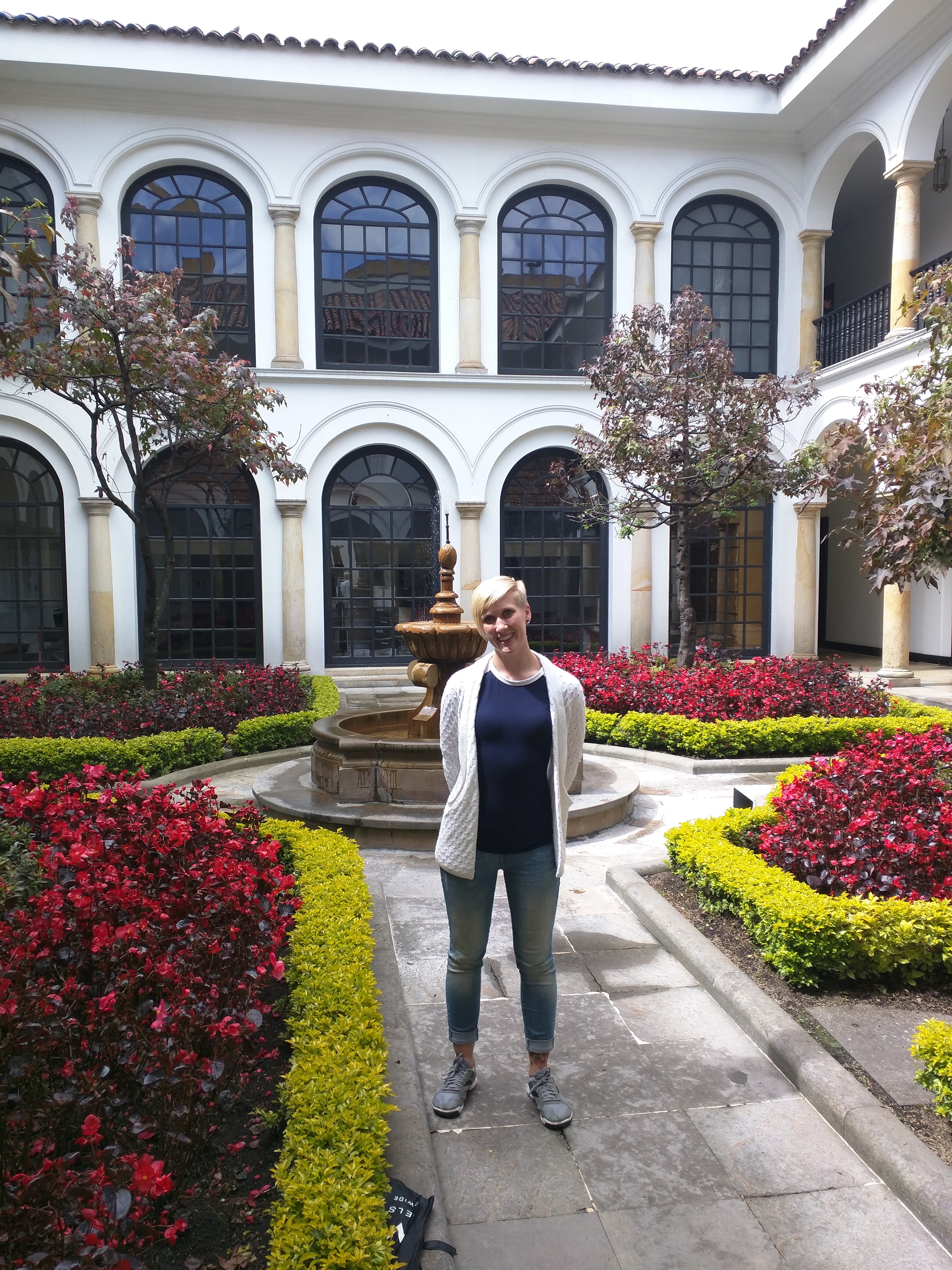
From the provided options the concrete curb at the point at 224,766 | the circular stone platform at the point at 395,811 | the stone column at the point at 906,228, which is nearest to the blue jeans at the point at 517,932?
the circular stone platform at the point at 395,811

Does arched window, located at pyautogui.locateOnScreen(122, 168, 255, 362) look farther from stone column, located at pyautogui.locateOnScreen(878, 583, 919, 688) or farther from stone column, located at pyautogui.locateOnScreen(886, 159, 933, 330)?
stone column, located at pyautogui.locateOnScreen(878, 583, 919, 688)

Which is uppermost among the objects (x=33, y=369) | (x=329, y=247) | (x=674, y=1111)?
(x=329, y=247)

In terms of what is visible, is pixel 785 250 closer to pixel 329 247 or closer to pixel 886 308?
pixel 886 308

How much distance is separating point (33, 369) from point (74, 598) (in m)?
5.64

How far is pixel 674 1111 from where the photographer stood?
3.23m

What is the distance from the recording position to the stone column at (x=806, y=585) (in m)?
15.8

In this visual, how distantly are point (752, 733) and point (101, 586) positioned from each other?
Result: 10.3 m

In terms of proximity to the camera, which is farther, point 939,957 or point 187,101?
point 187,101

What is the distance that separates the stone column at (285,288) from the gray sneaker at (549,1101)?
13068mm

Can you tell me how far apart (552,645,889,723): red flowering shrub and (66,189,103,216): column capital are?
10.4 metres

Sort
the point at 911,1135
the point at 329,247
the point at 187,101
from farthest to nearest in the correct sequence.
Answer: the point at 329,247 → the point at 187,101 → the point at 911,1135

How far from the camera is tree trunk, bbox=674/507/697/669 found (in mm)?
11562

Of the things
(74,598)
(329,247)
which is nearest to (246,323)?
(329,247)

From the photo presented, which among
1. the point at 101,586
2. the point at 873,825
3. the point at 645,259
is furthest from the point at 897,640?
the point at 101,586
